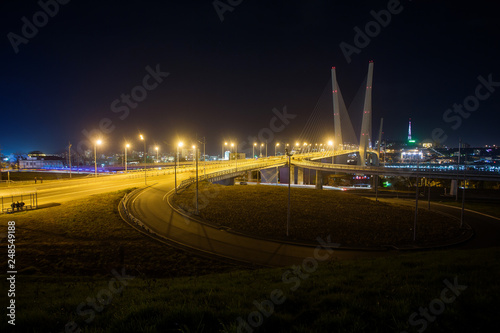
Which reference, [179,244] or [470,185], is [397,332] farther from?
[470,185]

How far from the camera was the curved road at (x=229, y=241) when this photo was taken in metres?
15.7

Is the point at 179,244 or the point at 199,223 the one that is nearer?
the point at 179,244

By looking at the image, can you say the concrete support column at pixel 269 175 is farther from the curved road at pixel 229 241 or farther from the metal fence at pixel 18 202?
the metal fence at pixel 18 202

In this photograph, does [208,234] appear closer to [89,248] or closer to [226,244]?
[226,244]

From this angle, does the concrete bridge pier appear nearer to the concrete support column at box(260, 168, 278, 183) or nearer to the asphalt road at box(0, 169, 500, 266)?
the concrete support column at box(260, 168, 278, 183)

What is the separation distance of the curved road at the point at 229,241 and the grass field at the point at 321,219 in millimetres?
1504

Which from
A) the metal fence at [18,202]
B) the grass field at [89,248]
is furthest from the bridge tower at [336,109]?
the metal fence at [18,202]

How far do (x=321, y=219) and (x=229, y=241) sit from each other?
443 inches

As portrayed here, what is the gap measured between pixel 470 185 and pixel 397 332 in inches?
3969

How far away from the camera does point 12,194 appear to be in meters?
29.6

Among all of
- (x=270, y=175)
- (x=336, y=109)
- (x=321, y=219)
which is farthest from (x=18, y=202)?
(x=336, y=109)

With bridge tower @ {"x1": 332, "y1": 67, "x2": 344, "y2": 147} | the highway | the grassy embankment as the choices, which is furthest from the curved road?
bridge tower @ {"x1": 332, "y1": 67, "x2": 344, "y2": 147}

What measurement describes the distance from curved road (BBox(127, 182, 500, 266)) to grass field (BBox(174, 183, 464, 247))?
150cm

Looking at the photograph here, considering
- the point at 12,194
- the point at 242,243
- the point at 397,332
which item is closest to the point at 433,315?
the point at 397,332
